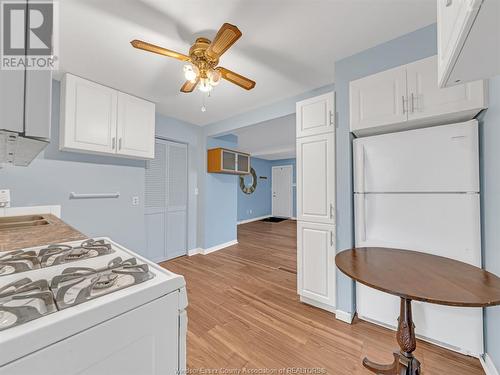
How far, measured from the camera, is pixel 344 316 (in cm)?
184

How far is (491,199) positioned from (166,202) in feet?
11.8

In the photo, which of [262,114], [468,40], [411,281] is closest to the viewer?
[468,40]

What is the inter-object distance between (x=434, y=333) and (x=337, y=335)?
2.12ft

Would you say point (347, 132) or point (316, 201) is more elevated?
point (347, 132)

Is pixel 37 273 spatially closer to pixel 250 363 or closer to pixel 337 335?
pixel 250 363

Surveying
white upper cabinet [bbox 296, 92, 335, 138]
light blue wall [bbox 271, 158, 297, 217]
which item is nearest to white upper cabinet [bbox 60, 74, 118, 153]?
white upper cabinet [bbox 296, 92, 335, 138]

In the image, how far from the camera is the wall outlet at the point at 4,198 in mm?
1972

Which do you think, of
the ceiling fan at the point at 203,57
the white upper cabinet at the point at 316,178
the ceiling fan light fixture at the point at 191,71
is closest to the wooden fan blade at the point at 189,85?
the ceiling fan at the point at 203,57

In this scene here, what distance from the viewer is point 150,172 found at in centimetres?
323

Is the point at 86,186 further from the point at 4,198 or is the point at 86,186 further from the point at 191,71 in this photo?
the point at 191,71

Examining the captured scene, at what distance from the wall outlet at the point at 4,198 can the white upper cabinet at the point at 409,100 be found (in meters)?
3.24

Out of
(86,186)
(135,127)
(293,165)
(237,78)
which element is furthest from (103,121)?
(293,165)

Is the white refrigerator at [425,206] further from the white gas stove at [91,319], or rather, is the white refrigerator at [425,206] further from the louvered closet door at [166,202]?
the louvered closet door at [166,202]

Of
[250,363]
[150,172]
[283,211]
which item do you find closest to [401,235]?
[250,363]
